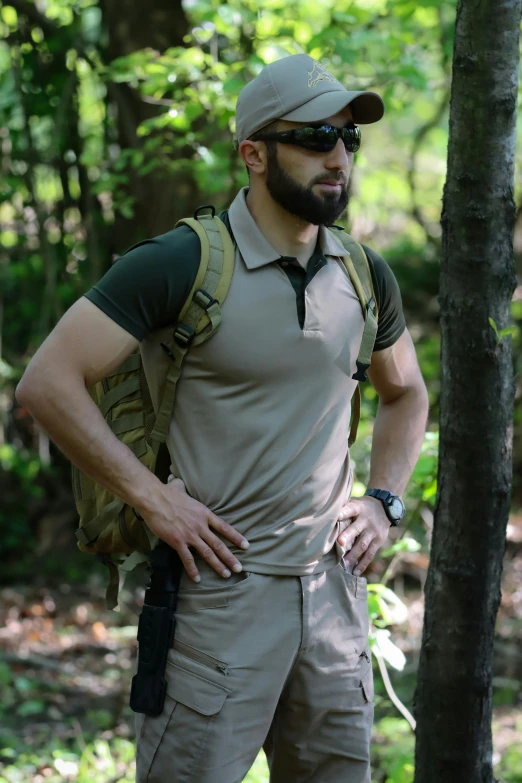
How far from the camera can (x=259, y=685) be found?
232 centimetres

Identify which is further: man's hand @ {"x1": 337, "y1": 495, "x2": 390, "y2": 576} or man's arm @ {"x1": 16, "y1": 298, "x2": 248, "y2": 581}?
man's hand @ {"x1": 337, "y1": 495, "x2": 390, "y2": 576}

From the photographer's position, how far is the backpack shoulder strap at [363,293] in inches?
100

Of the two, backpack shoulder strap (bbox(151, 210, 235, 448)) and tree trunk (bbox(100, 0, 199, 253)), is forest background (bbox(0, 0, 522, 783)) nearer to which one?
tree trunk (bbox(100, 0, 199, 253))

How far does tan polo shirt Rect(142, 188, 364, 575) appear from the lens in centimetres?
231

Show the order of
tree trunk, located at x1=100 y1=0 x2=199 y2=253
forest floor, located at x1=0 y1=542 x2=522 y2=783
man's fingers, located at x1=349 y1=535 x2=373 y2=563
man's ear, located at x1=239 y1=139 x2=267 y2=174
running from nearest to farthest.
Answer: man's ear, located at x1=239 y1=139 x2=267 y2=174 < man's fingers, located at x1=349 y1=535 x2=373 y2=563 < forest floor, located at x1=0 y1=542 x2=522 y2=783 < tree trunk, located at x1=100 y1=0 x2=199 y2=253

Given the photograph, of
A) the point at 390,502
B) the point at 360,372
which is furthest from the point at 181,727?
the point at 360,372

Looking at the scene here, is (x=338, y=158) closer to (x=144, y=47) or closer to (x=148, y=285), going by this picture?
(x=148, y=285)

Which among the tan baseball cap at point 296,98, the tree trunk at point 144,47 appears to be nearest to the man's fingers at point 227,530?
the tan baseball cap at point 296,98

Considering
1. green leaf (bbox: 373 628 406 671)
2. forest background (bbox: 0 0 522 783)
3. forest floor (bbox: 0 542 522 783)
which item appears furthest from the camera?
forest background (bbox: 0 0 522 783)

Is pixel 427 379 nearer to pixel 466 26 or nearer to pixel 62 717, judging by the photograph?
pixel 62 717

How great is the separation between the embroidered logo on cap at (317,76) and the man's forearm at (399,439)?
97 centimetres

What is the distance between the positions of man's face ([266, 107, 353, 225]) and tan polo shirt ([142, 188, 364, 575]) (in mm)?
126

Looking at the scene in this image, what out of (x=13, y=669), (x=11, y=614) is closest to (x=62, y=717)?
(x=13, y=669)

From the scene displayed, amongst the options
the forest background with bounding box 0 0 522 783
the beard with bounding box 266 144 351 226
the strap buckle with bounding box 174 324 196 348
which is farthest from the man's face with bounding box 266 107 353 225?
the forest background with bounding box 0 0 522 783
